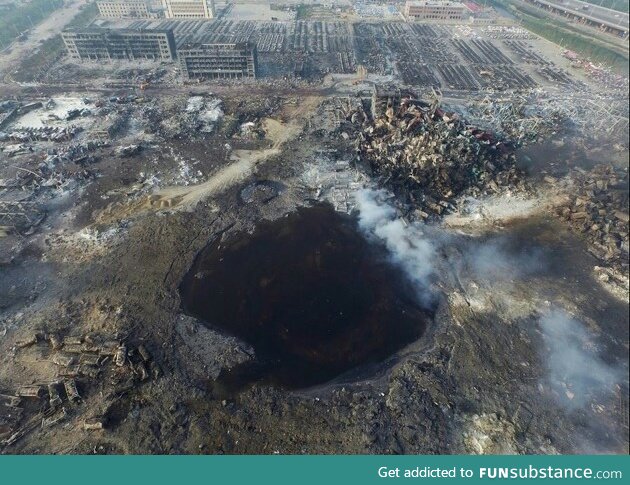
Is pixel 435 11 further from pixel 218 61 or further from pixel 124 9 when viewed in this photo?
pixel 124 9

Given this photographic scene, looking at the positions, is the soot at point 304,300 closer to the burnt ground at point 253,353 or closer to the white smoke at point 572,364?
the burnt ground at point 253,353

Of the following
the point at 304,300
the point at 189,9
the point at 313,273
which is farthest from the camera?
the point at 189,9

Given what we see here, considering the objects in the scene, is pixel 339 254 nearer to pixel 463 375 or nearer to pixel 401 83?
pixel 463 375

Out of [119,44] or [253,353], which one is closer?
[253,353]

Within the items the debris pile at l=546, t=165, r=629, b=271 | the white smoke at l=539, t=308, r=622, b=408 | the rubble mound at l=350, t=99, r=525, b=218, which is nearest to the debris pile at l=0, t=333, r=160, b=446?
the white smoke at l=539, t=308, r=622, b=408

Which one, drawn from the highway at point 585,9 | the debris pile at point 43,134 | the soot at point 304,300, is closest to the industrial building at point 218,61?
the debris pile at point 43,134

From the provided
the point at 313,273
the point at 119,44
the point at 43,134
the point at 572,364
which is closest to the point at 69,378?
the point at 313,273

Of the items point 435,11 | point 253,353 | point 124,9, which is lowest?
point 253,353
